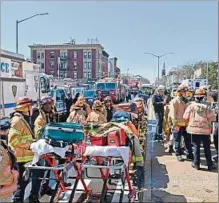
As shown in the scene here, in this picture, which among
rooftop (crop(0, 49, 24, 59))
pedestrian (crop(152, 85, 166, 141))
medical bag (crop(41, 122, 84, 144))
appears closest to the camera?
medical bag (crop(41, 122, 84, 144))

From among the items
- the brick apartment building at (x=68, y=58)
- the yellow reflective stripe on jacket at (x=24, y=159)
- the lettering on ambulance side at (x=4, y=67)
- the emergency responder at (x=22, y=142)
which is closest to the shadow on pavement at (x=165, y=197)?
the emergency responder at (x=22, y=142)

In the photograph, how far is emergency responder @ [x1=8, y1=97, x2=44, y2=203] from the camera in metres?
4.89

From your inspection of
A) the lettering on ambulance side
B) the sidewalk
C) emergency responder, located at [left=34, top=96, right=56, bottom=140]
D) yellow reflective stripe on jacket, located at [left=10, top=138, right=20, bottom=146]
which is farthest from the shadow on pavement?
the lettering on ambulance side

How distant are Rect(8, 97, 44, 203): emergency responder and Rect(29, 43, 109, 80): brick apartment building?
274ft

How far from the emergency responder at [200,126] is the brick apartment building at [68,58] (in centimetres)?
8174

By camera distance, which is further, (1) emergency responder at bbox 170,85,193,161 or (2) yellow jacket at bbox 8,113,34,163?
(1) emergency responder at bbox 170,85,193,161

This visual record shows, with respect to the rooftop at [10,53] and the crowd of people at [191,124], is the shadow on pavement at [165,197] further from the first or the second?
the rooftop at [10,53]

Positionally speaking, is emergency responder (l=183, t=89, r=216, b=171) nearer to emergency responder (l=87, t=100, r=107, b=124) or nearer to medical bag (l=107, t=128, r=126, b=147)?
emergency responder (l=87, t=100, r=107, b=124)

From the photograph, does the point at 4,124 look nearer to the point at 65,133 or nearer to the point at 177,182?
the point at 65,133

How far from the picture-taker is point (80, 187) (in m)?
5.86

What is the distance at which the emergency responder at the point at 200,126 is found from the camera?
701 cm

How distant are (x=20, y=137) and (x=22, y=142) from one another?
78mm

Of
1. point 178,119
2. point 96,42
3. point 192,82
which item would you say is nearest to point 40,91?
point 178,119

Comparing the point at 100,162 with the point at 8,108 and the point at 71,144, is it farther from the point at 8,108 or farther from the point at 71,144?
the point at 8,108
